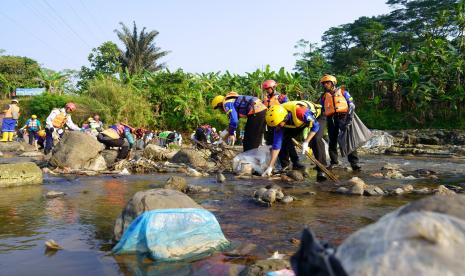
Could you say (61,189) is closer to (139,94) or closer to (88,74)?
(139,94)

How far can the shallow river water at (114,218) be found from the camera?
3.02 meters

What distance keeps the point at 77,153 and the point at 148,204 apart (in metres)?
6.36

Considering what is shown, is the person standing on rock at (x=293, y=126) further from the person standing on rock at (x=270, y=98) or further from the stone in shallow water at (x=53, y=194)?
the stone in shallow water at (x=53, y=194)

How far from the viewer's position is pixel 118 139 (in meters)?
10.0

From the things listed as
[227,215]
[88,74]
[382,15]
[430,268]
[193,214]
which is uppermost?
[382,15]

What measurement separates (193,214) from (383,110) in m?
24.4

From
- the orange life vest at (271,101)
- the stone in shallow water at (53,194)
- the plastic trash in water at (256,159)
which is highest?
the orange life vest at (271,101)

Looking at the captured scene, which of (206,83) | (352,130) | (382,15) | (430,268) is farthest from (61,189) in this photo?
(382,15)

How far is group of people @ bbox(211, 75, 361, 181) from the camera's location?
7477 millimetres

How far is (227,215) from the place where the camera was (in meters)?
4.71

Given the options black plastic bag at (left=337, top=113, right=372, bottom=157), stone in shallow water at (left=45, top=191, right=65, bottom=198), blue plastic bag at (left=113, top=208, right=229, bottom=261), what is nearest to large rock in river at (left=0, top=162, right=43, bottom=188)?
stone in shallow water at (left=45, top=191, right=65, bottom=198)

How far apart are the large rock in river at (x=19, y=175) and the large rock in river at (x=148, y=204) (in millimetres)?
4130

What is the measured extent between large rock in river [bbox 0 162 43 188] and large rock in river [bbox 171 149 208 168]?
4.10m

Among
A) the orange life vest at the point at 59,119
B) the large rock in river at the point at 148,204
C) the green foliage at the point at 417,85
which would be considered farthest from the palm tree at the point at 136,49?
the large rock in river at the point at 148,204
